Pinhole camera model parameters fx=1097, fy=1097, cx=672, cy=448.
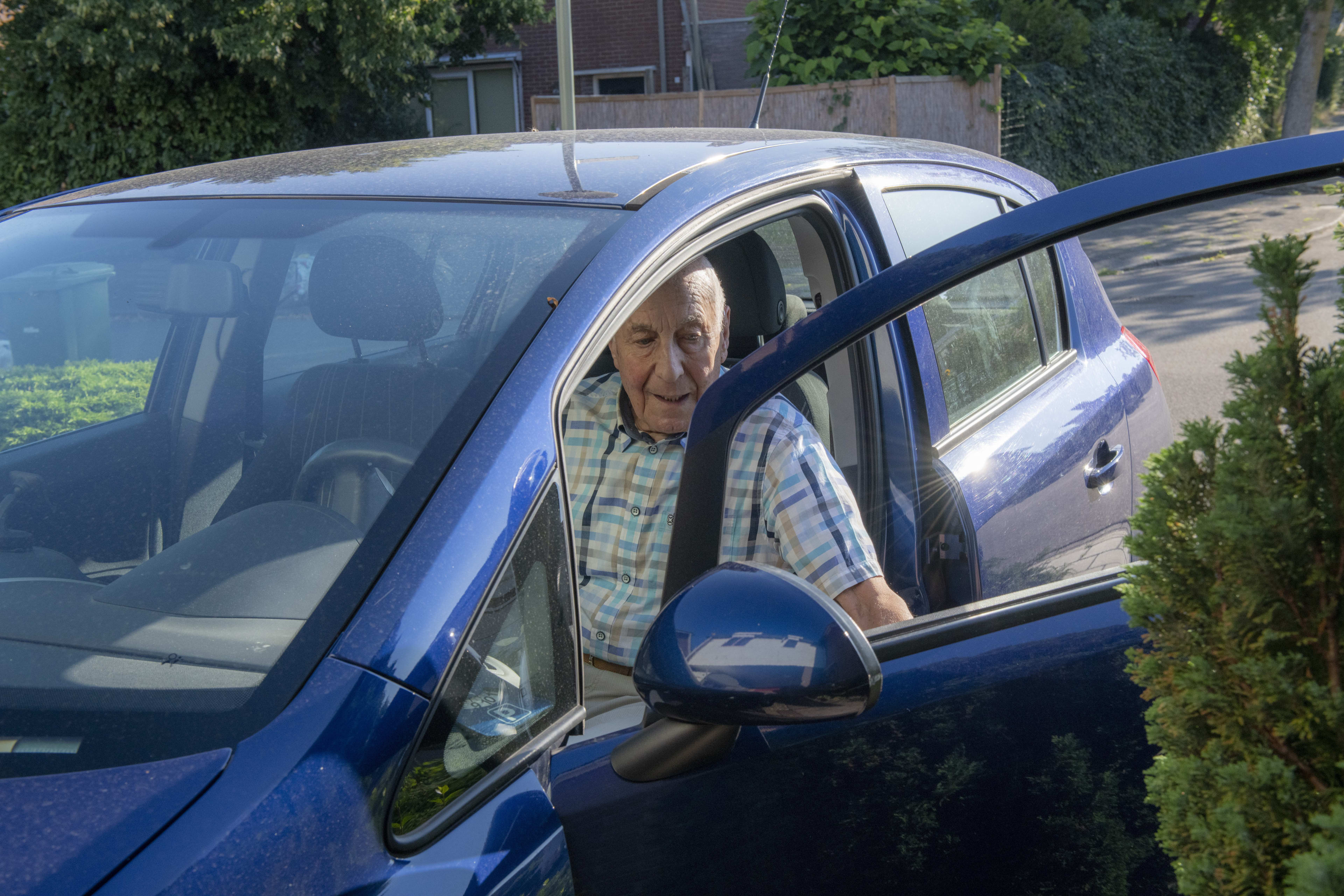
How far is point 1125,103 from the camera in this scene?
1767 centimetres

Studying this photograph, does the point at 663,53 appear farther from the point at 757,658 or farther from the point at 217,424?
the point at 757,658

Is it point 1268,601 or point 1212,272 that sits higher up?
point 1212,272

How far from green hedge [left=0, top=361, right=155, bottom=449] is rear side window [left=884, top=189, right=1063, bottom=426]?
1.49 meters

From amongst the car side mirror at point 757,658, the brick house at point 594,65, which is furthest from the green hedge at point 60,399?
the brick house at point 594,65

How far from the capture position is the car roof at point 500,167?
176 cm

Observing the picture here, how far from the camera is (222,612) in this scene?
4.25 ft

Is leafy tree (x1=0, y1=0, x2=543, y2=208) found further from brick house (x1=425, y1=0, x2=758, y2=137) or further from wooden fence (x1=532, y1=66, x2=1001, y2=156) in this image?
brick house (x1=425, y1=0, x2=758, y2=137)

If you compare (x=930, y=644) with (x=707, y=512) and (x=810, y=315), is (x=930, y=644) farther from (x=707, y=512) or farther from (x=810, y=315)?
(x=810, y=315)

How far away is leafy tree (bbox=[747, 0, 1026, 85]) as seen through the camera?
13.3 m

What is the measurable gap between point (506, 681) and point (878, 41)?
13562 millimetres

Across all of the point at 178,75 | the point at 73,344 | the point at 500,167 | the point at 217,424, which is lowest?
the point at 217,424

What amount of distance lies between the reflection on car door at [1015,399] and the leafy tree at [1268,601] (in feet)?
1.63

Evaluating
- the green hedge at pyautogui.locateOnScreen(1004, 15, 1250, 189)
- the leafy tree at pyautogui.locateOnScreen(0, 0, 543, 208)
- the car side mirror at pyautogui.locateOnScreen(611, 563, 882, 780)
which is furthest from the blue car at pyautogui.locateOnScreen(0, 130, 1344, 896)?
the green hedge at pyautogui.locateOnScreen(1004, 15, 1250, 189)

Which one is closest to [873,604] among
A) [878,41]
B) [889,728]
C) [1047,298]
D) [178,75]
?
[889,728]
